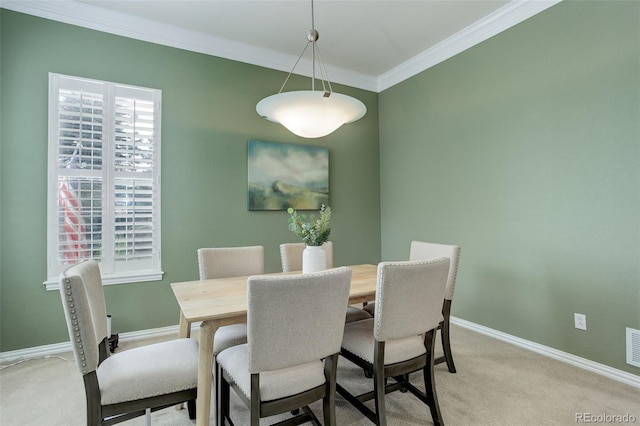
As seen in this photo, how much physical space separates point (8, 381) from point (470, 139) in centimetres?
433

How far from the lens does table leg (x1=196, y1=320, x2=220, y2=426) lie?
1.49m

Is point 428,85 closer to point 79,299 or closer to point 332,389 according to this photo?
point 332,389

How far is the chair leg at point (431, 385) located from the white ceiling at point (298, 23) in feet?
8.92

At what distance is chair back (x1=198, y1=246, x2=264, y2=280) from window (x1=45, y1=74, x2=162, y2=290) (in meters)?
1.02

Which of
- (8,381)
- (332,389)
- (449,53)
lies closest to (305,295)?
(332,389)

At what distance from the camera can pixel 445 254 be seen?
2.38m

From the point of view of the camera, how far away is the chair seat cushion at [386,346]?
1.71m

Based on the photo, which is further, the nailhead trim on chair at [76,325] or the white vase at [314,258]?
the white vase at [314,258]

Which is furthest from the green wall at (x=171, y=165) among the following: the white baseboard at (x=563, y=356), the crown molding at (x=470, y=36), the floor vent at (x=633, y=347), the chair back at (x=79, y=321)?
the floor vent at (x=633, y=347)

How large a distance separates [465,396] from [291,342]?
1434mm

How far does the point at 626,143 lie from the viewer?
2270 mm

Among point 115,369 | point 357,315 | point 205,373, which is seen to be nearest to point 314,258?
point 357,315

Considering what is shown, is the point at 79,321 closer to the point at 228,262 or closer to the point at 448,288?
the point at 228,262

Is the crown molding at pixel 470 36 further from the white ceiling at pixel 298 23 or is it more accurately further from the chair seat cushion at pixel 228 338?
the chair seat cushion at pixel 228 338
